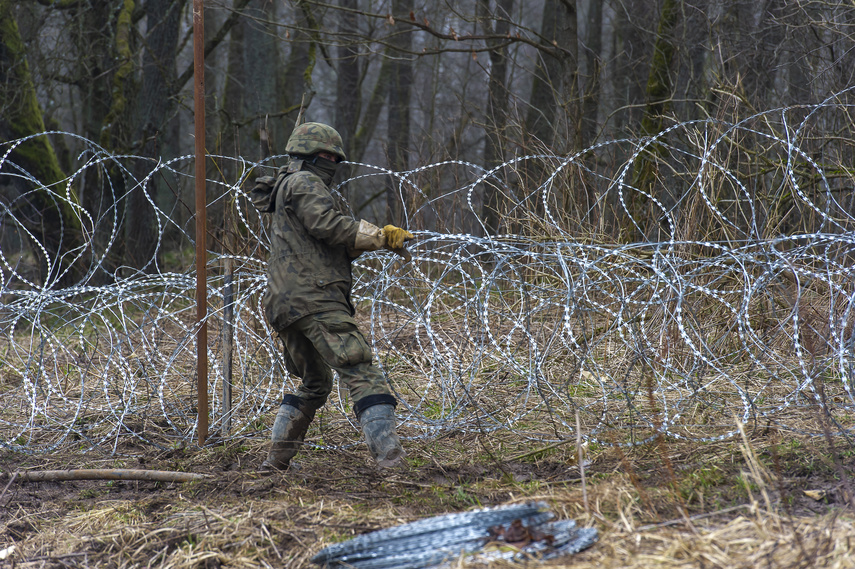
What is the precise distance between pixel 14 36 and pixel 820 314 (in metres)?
9.35

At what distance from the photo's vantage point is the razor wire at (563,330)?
4039mm

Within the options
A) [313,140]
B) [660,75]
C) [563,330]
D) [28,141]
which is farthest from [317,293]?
[28,141]

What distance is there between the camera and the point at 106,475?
3807 millimetres

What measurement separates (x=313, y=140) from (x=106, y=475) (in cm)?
196

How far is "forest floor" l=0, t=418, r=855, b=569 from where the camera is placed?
2523mm

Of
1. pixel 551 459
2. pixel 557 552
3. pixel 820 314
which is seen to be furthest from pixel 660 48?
pixel 557 552

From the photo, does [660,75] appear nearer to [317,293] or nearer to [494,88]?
[494,88]

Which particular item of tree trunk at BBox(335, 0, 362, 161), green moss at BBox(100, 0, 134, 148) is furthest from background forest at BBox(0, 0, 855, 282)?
tree trunk at BBox(335, 0, 362, 161)

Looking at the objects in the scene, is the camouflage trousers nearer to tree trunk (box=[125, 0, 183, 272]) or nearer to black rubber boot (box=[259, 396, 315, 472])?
black rubber boot (box=[259, 396, 315, 472])

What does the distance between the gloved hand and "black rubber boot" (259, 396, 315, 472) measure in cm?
98

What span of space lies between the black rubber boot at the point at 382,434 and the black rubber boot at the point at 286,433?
1.59 ft

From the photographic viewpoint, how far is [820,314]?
4.92 metres

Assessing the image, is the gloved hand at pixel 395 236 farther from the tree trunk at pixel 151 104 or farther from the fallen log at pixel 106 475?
the tree trunk at pixel 151 104

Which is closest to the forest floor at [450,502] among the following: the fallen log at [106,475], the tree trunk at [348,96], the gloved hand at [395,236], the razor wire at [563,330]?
the fallen log at [106,475]
